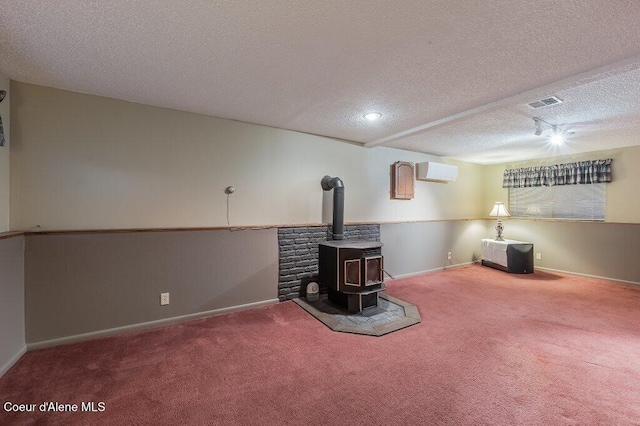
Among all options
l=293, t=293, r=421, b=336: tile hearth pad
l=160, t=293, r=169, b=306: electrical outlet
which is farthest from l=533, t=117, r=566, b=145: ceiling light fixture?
l=160, t=293, r=169, b=306: electrical outlet

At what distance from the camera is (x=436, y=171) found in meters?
4.91

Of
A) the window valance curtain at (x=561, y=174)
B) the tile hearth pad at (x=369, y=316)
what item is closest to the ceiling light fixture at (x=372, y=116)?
the tile hearth pad at (x=369, y=316)

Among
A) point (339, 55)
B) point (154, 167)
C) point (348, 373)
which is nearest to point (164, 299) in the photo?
point (154, 167)

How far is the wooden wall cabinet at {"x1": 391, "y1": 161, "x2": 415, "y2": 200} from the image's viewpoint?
181 inches

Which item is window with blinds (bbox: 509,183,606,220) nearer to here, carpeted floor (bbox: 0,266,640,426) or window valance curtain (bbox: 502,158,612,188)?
window valance curtain (bbox: 502,158,612,188)

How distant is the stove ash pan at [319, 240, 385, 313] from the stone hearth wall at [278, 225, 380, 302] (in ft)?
1.52

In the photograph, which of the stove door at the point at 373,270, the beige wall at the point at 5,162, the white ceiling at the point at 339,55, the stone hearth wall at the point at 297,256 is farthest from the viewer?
the stone hearth wall at the point at 297,256

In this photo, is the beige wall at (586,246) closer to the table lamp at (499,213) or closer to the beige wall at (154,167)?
the table lamp at (499,213)

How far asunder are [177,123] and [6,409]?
2.52m

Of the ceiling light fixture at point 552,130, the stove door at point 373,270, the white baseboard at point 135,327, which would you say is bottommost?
the white baseboard at point 135,327

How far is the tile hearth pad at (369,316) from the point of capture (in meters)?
2.72

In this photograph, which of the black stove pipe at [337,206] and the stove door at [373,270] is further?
the black stove pipe at [337,206]

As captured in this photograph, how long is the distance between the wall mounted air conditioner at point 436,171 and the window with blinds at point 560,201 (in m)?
1.70

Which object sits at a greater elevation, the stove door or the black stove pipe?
the black stove pipe
